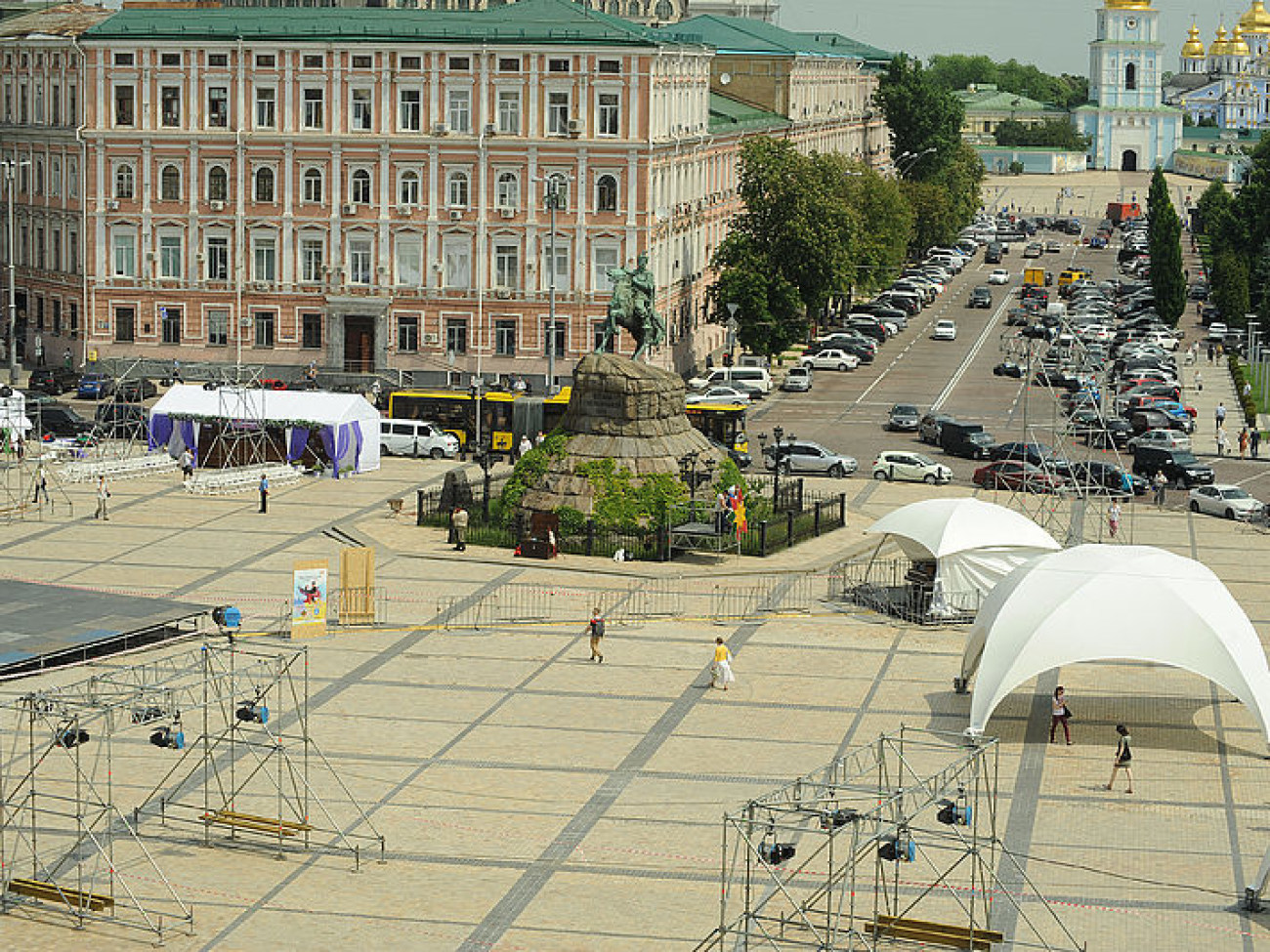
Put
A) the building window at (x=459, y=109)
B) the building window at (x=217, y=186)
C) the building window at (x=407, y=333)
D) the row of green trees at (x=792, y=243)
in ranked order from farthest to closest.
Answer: the row of green trees at (x=792, y=243) → the building window at (x=217, y=186) → the building window at (x=407, y=333) → the building window at (x=459, y=109)

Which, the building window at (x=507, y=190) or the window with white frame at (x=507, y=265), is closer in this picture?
the building window at (x=507, y=190)

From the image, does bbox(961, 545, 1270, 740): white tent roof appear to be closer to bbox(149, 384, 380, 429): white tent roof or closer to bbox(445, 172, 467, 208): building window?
bbox(149, 384, 380, 429): white tent roof

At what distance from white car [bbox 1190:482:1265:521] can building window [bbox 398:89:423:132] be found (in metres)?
34.5

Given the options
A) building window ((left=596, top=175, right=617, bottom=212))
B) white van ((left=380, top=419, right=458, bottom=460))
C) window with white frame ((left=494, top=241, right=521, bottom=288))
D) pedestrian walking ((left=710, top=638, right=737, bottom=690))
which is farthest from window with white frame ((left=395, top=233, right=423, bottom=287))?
pedestrian walking ((left=710, top=638, right=737, bottom=690))

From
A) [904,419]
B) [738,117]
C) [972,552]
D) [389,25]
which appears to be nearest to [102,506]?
[972,552]

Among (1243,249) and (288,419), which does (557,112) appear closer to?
(288,419)

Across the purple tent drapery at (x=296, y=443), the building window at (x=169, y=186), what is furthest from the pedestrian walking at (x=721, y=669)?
the building window at (x=169, y=186)

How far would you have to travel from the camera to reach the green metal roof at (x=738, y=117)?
109250mm

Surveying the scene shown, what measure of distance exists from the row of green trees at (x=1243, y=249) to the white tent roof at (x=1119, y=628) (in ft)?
254

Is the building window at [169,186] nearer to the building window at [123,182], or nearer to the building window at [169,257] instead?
the building window at [123,182]

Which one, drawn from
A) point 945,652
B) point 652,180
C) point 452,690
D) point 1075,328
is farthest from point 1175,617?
point 1075,328

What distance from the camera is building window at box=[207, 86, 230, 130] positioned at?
91.3 metres

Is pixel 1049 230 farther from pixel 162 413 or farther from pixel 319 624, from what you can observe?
pixel 319 624

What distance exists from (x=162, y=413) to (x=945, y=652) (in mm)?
32354
